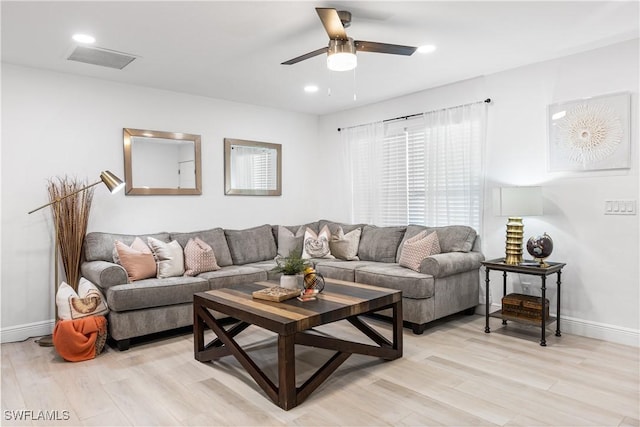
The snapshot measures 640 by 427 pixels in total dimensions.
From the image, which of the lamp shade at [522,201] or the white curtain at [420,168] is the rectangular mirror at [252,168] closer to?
the white curtain at [420,168]

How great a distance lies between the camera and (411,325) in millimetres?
3854

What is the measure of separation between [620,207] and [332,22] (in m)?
2.83

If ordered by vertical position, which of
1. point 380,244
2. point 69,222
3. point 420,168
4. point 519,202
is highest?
point 420,168

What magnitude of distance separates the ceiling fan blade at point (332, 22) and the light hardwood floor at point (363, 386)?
7.40 ft

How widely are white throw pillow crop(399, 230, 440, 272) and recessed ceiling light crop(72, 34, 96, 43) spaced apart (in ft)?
10.7

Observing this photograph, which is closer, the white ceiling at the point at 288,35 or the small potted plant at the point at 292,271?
the white ceiling at the point at 288,35

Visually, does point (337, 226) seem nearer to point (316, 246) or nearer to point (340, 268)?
point (316, 246)

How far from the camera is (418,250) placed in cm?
409

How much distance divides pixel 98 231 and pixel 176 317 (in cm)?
133

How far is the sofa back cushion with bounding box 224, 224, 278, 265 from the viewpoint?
4.88m

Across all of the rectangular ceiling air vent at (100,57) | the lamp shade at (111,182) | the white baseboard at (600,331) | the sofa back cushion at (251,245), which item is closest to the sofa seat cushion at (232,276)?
the sofa back cushion at (251,245)

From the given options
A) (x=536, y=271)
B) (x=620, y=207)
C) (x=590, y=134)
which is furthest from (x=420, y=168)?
(x=620, y=207)

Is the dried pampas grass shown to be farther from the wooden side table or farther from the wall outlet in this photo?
the wall outlet

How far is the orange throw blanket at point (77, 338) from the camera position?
3170 mm
